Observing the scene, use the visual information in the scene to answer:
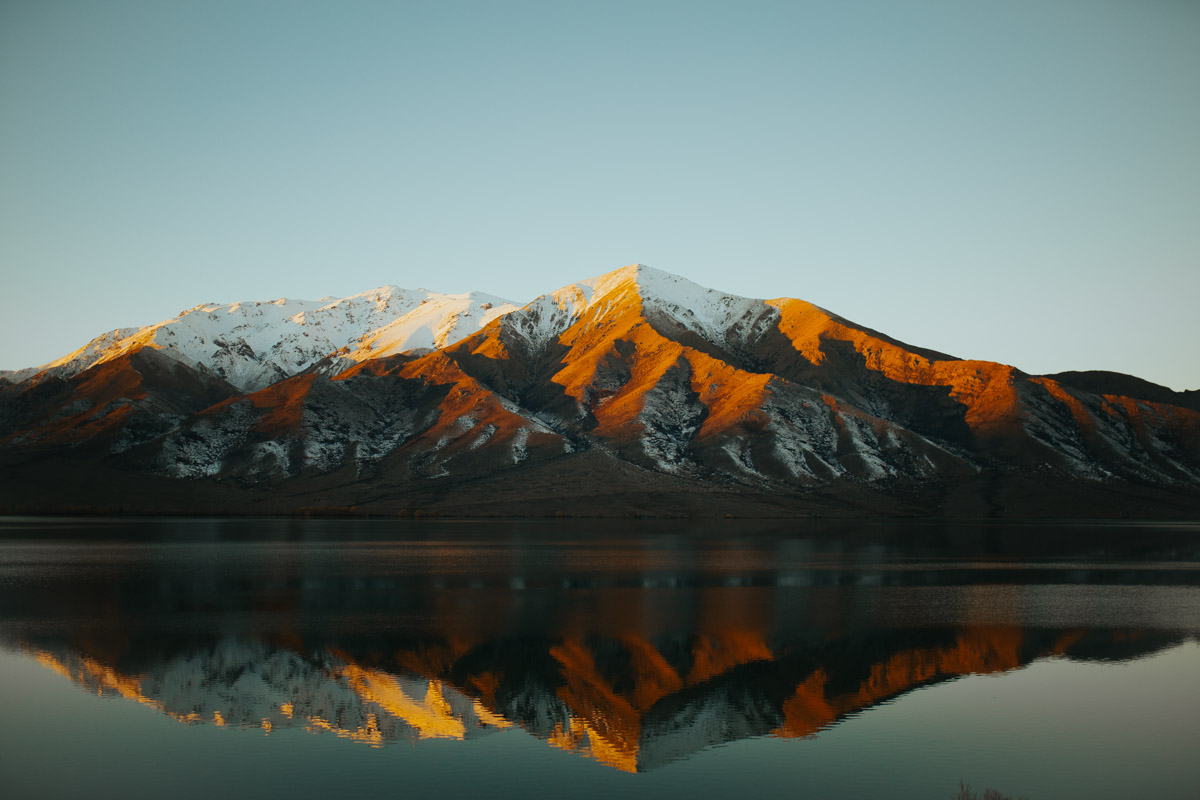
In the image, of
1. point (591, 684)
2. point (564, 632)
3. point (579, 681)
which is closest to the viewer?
point (591, 684)

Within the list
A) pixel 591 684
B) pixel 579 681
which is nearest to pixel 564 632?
pixel 579 681

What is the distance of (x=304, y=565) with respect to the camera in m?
96.1

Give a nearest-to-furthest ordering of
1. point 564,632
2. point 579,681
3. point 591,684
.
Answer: point 591,684, point 579,681, point 564,632

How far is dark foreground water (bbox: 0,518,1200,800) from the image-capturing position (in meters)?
29.4

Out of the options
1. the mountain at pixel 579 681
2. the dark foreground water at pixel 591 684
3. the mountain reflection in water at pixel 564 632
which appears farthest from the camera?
the mountain reflection in water at pixel 564 632

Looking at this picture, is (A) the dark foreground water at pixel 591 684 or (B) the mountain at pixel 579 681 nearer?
(A) the dark foreground water at pixel 591 684

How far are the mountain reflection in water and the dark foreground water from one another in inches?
9.3

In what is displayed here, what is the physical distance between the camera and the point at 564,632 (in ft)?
180

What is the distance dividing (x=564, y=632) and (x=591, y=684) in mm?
13258

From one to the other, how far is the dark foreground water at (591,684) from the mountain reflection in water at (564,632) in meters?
0.24

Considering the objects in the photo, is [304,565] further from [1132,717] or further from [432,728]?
[1132,717]

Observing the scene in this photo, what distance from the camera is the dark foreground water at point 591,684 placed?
1159 inches

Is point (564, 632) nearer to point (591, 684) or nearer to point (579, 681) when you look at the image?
point (579, 681)

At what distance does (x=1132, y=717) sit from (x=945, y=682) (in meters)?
7.75
